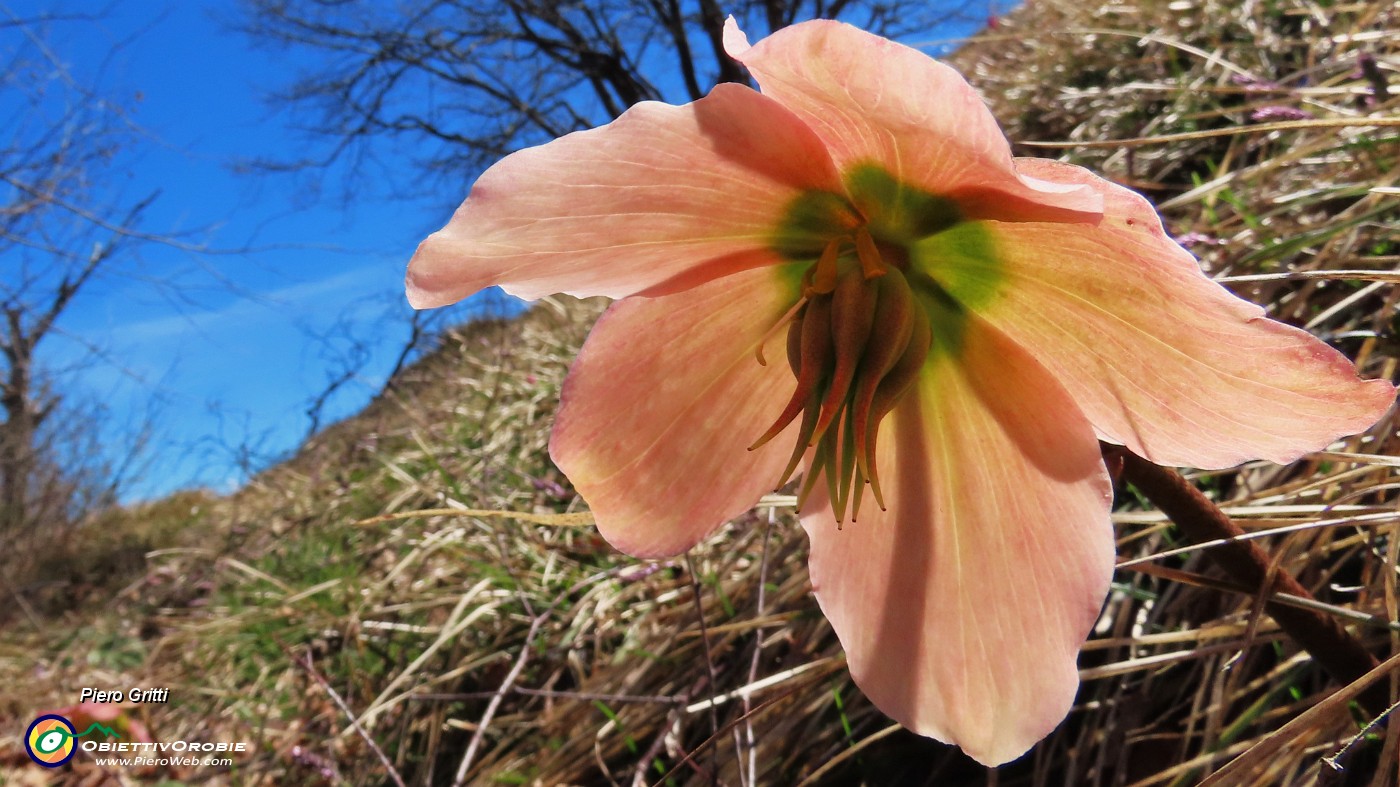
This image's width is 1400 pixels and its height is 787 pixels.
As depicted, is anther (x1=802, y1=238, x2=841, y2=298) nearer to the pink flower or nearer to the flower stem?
the pink flower

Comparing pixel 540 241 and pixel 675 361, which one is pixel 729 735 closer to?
pixel 675 361

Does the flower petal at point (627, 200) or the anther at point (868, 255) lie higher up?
the flower petal at point (627, 200)

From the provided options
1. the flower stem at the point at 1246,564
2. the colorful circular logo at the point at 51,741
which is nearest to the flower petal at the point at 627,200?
the flower stem at the point at 1246,564

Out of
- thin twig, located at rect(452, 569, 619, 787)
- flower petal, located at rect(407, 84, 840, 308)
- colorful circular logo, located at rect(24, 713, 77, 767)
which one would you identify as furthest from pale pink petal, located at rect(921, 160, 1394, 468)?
colorful circular logo, located at rect(24, 713, 77, 767)

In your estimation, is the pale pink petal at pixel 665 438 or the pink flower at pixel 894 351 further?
the pale pink petal at pixel 665 438

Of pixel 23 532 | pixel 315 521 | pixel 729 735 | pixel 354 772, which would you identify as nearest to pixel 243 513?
pixel 315 521

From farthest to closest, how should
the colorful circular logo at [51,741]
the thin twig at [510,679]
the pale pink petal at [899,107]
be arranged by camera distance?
the colorful circular logo at [51,741] < the thin twig at [510,679] < the pale pink petal at [899,107]

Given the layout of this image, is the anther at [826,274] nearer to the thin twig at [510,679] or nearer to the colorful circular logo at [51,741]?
the thin twig at [510,679]
